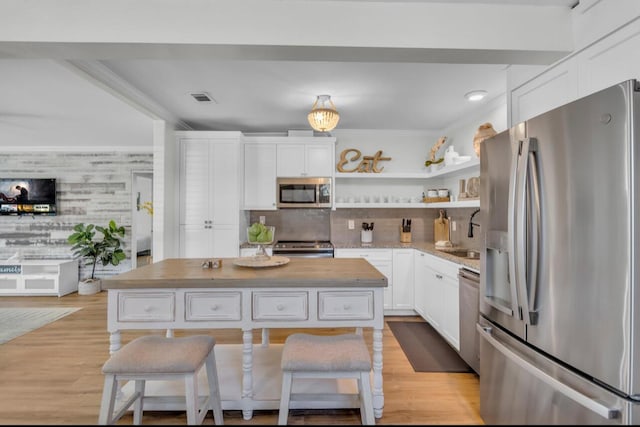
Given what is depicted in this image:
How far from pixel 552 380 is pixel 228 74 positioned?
114 inches

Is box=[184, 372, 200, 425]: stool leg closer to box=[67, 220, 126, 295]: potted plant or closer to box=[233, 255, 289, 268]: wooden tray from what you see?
box=[233, 255, 289, 268]: wooden tray

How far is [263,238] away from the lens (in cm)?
210

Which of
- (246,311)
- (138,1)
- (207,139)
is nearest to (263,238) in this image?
(246,311)

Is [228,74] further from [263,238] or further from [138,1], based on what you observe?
[263,238]

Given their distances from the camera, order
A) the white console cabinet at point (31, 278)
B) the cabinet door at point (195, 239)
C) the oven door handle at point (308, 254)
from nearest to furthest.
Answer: the oven door handle at point (308, 254) → the cabinet door at point (195, 239) → the white console cabinet at point (31, 278)

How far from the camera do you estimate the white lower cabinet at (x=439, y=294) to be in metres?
2.79

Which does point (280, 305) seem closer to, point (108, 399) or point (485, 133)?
point (108, 399)

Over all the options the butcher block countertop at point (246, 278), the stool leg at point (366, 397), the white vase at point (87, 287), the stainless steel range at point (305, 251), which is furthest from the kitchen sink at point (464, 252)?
the white vase at point (87, 287)

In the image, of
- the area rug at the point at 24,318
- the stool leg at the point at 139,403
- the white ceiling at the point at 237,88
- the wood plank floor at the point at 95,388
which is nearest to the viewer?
the stool leg at the point at 139,403

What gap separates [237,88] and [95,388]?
2.71 metres

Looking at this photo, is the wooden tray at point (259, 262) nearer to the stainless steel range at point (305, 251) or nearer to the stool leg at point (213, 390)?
the stool leg at point (213, 390)

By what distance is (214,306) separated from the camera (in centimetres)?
175

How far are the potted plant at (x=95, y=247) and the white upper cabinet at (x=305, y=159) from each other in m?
3.30

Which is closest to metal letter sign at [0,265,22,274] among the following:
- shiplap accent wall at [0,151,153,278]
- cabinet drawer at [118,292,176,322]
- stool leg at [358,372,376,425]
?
shiplap accent wall at [0,151,153,278]
